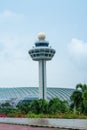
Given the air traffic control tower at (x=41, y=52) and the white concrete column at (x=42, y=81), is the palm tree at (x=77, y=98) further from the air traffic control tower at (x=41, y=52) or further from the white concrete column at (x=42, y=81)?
the air traffic control tower at (x=41, y=52)

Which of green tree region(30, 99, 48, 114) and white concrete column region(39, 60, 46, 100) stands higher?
white concrete column region(39, 60, 46, 100)

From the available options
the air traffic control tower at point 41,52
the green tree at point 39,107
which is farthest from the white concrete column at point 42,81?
the green tree at point 39,107

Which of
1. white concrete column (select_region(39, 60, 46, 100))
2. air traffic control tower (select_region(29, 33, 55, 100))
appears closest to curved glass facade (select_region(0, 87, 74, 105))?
white concrete column (select_region(39, 60, 46, 100))

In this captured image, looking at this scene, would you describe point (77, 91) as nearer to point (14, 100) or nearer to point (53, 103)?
point (53, 103)

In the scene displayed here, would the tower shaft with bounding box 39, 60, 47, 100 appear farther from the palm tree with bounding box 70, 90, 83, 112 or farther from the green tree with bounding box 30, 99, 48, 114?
the palm tree with bounding box 70, 90, 83, 112

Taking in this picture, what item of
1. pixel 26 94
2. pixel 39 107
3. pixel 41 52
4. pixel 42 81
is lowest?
pixel 39 107

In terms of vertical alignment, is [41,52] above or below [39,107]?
above

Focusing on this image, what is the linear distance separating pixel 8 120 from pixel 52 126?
43.6ft

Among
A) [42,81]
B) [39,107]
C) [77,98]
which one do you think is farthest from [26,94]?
[77,98]

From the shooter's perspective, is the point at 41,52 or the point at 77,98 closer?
the point at 77,98

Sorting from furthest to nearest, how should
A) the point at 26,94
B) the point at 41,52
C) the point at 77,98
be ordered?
the point at 26,94 < the point at 41,52 < the point at 77,98

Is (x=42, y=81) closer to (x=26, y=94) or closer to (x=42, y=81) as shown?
(x=42, y=81)

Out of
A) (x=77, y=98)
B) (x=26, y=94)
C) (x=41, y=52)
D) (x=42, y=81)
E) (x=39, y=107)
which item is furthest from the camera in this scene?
(x=26, y=94)

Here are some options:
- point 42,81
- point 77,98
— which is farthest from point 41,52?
point 77,98
